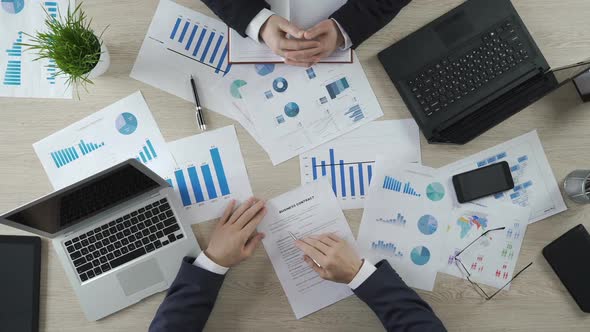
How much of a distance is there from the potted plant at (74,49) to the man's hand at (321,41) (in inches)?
17.0

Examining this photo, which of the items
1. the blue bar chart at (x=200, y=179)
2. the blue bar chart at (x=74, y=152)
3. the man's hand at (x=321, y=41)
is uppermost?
the blue bar chart at (x=74, y=152)

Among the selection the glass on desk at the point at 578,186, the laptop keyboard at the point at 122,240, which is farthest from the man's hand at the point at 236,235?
the glass on desk at the point at 578,186

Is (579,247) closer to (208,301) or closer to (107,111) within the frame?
(208,301)

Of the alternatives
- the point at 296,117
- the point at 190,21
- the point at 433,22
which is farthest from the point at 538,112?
the point at 190,21

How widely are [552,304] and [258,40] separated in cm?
93

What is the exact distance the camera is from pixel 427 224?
1123 mm

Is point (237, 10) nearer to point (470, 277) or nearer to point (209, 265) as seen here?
point (209, 265)

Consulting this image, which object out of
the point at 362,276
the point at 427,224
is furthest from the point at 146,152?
the point at 427,224

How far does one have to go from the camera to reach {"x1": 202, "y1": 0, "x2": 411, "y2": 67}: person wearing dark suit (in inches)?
42.8

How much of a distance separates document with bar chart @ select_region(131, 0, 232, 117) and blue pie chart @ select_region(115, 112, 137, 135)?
0.09 meters

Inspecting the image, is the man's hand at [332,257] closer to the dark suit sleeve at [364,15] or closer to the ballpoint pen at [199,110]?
the ballpoint pen at [199,110]

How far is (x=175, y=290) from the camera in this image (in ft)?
3.55

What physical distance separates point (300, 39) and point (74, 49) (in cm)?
50

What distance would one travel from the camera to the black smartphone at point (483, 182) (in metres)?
1.12
